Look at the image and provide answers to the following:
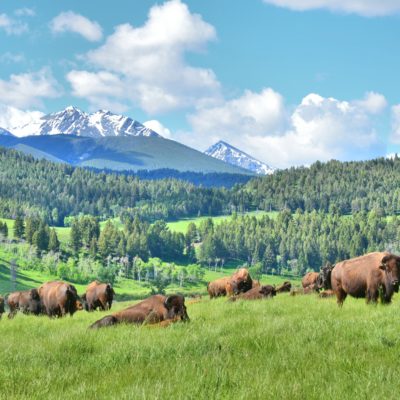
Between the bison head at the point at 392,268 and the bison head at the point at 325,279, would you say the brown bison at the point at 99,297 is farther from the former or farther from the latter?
the bison head at the point at 392,268

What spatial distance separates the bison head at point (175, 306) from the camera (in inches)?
574

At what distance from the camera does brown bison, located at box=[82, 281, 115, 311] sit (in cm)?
3091

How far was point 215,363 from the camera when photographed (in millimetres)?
7855

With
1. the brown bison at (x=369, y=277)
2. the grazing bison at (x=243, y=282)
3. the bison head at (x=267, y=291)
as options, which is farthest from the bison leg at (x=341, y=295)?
the grazing bison at (x=243, y=282)

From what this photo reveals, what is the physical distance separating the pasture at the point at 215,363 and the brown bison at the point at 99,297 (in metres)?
18.6

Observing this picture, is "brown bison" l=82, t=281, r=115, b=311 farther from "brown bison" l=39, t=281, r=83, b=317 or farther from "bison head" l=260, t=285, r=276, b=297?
"bison head" l=260, t=285, r=276, b=297

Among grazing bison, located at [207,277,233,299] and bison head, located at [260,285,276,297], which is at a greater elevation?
bison head, located at [260,285,276,297]

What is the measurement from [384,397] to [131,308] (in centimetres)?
1061

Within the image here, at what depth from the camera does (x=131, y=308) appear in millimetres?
15133

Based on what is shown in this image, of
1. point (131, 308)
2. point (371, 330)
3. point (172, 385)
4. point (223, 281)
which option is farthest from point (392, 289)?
point (223, 281)

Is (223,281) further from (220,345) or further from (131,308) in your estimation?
(220,345)

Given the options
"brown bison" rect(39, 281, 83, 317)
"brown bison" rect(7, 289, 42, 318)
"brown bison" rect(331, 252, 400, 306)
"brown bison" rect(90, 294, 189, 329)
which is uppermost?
"brown bison" rect(331, 252, 400, 306)

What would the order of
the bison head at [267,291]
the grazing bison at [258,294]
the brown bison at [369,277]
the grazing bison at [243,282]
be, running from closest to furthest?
the brown bison at [369,277], the grazing bison at [258,294], the bison head at [267,291], the grazing bison at [243,282]

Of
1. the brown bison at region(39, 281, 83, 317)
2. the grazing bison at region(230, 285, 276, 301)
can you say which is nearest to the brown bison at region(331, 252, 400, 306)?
the grazing bison at region(230, 285, 276, 301)
